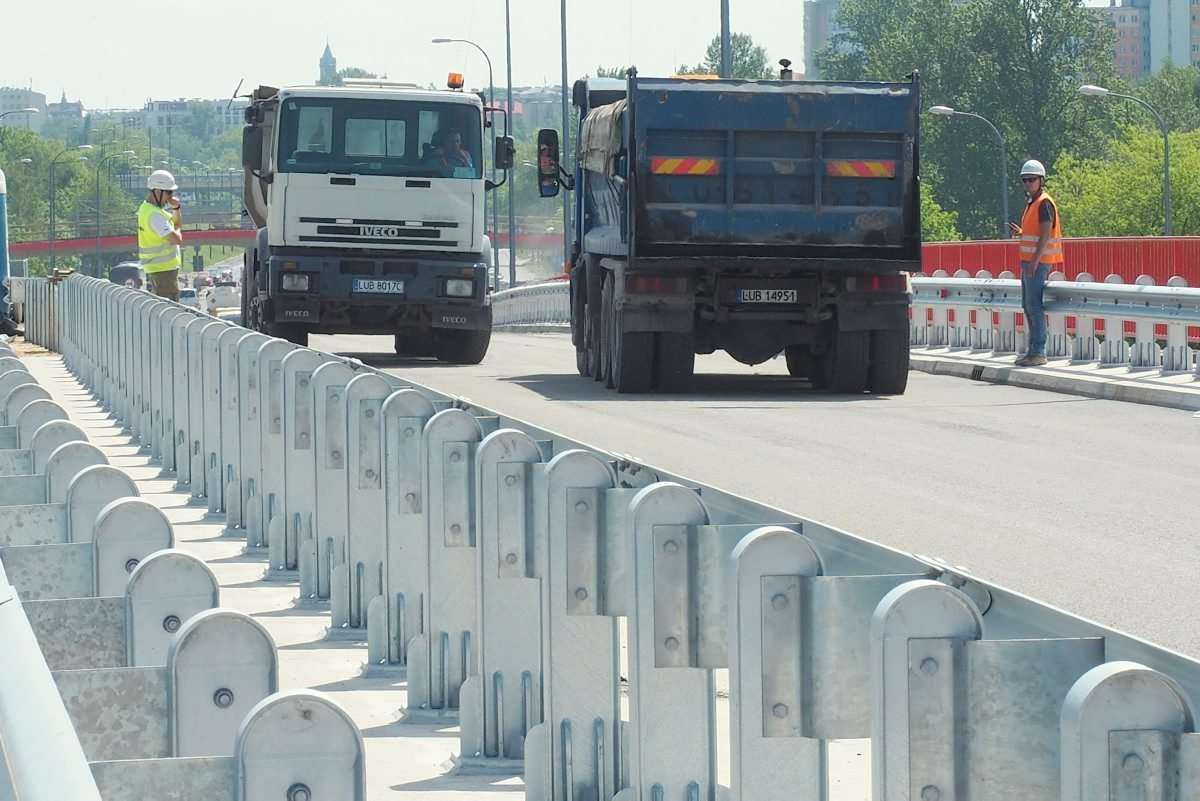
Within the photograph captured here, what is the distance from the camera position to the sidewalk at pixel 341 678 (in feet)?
20.1

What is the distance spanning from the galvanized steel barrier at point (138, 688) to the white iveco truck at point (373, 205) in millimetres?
21542

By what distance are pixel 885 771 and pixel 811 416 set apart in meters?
15.9

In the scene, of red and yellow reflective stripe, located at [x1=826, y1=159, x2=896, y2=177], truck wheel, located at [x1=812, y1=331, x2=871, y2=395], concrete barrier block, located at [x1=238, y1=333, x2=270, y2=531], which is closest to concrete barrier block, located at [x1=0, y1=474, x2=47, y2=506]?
concrete barrier block, located at [x1=238, y1=333, x2=270, y2=531]

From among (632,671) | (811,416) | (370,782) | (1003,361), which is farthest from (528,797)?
(1003,361)

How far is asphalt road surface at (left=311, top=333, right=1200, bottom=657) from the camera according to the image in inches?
405

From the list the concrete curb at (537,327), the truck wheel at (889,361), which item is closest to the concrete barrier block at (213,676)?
the truck wheel at (889,361)

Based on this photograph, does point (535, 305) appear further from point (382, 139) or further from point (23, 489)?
point (23, 489)

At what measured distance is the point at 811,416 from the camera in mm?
19203

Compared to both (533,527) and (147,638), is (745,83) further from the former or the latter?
(147,638)

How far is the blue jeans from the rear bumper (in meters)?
6.20

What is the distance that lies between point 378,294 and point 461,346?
1.51 metres

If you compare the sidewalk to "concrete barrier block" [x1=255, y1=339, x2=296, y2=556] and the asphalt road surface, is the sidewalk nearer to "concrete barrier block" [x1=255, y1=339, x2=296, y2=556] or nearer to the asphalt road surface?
"concrete barrier block" [x1=255, y1=339, x2=296, y2=556]

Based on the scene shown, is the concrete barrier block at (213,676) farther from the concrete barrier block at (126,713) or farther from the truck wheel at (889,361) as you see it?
the truck wheel at (889,361)

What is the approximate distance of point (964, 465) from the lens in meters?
15.1
